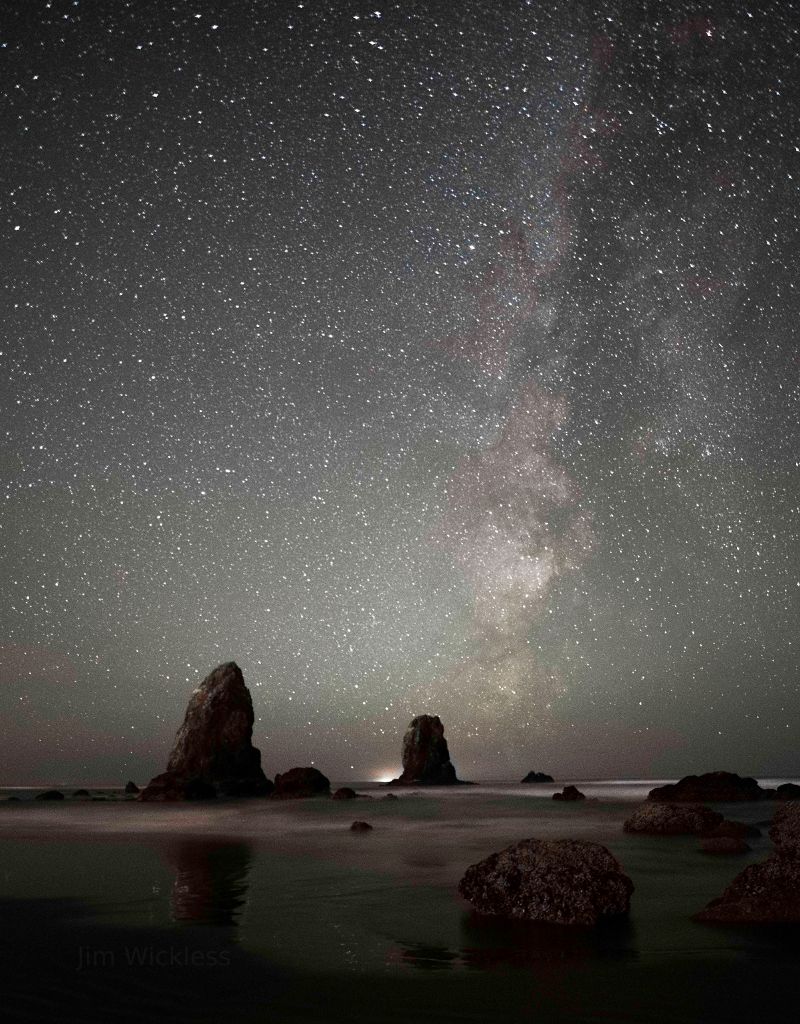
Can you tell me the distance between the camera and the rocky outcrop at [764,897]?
951 centimetres

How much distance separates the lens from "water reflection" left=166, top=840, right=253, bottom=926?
1050 centimetres

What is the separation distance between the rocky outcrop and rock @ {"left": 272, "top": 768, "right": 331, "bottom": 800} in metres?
56.4

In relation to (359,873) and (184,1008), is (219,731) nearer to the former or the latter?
(359,873)

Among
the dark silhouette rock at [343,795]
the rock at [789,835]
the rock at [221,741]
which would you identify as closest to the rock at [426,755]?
the rock at [221,741]

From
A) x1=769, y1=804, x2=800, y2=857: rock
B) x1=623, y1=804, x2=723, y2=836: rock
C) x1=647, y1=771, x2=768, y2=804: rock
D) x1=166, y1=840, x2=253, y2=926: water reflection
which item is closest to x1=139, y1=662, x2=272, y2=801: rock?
x1=647, y1=771, x2=768, y2=804: rock

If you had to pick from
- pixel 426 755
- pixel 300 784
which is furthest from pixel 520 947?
pixel 426 755

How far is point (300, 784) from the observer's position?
212 ft

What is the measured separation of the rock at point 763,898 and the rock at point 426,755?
100 m

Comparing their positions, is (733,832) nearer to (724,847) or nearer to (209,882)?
(724,847)

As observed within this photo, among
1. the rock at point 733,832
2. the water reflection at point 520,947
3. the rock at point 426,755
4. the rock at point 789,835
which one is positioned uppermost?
the rock at point 789,835

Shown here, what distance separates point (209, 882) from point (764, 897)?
8.79 m

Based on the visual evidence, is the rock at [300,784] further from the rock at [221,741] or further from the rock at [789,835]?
the rock at [789,835]

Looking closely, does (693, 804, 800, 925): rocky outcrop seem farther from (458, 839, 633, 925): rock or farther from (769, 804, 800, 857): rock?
(458, 839, 633, 925): rock

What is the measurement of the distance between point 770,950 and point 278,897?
6.93 meters
